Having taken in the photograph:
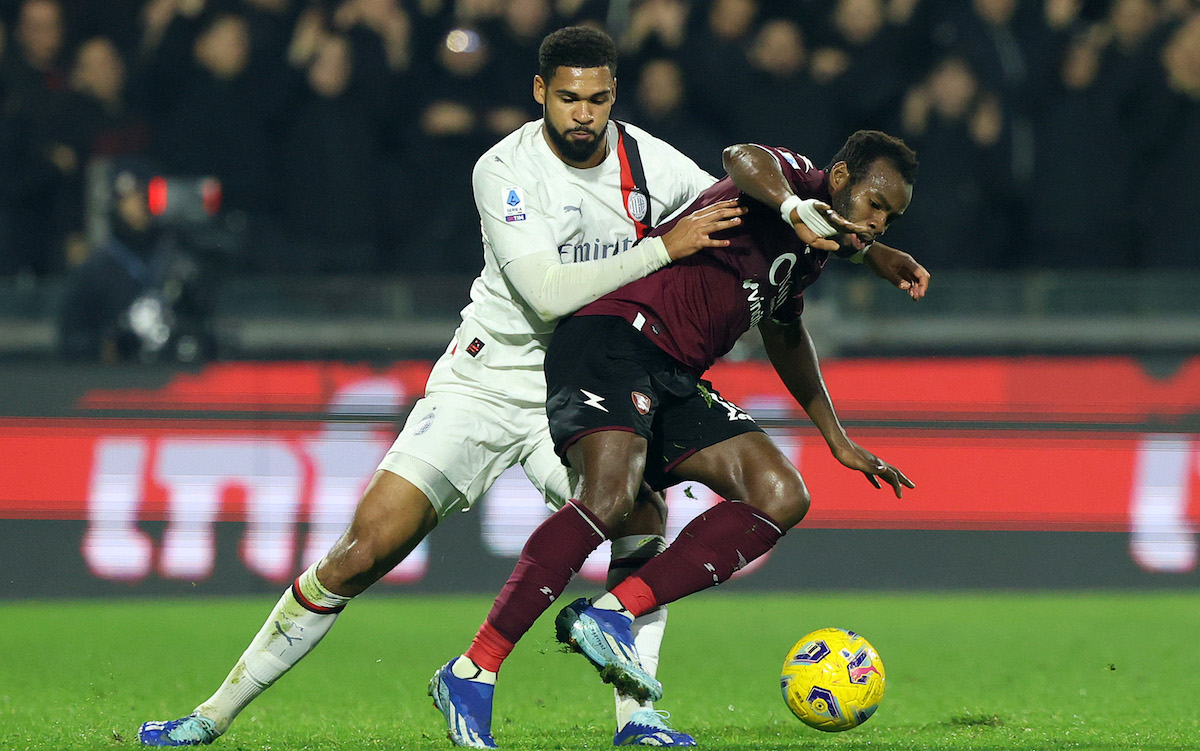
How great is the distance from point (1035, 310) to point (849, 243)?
4.11 meters

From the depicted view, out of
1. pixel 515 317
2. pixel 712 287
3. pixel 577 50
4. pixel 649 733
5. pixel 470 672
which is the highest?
pixel 577 50

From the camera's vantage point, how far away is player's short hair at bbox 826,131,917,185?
Answer: 436 centimetres

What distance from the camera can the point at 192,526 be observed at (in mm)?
8094

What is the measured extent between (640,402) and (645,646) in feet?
2.65

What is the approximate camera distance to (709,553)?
441cm

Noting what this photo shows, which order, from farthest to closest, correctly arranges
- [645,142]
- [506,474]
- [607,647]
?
[506,474]
[645,142]
[607,647]

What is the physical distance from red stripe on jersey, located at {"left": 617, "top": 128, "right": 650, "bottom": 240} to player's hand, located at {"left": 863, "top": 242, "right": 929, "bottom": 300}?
701 millimetres

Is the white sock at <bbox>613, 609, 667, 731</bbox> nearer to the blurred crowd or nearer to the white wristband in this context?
the white wristband

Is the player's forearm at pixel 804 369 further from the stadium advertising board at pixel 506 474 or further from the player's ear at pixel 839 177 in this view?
the stadium advertising board at pixel 506 474

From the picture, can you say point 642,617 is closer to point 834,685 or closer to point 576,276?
point 834,685

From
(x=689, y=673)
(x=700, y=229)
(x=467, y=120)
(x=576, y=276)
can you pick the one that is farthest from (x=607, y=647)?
(x=467, y=120)

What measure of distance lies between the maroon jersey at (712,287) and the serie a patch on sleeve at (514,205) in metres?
0.33

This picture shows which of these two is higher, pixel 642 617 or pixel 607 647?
pixel 607 647

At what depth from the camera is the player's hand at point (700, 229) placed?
4344mm
